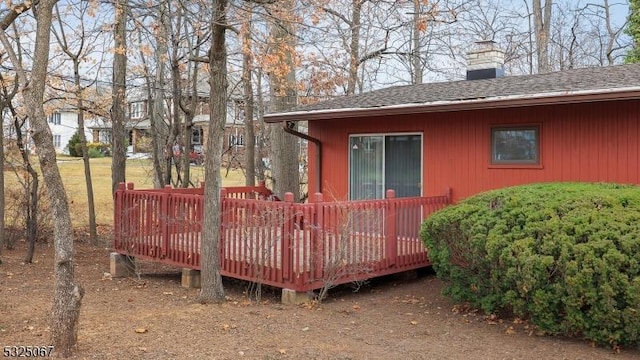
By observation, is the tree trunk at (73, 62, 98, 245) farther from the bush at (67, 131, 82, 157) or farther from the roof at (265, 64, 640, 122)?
the bush at (67, 131, 82, 157)

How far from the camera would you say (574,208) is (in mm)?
5590

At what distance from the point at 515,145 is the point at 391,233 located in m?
2.25

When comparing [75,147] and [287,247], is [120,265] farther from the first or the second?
[75,147]

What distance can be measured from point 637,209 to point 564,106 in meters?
2.63

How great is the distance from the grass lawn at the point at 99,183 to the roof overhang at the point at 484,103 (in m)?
6.06

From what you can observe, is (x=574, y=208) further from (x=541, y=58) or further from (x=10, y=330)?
(x=541, y=58)

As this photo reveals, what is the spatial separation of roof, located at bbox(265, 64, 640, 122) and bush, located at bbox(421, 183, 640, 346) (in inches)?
44.0

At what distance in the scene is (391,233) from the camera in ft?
25.4

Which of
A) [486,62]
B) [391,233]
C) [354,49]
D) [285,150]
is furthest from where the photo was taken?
[354,49]

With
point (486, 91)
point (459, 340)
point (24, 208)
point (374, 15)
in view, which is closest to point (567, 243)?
point (459, 340)

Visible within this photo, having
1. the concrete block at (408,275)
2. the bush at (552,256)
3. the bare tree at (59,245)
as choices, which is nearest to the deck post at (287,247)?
the bush at (552,256)

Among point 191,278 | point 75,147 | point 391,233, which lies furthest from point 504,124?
point 75,147

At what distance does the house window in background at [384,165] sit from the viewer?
31.1 feet

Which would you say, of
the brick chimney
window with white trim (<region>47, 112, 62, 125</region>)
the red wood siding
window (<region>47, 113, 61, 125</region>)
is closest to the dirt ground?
the red wood siding
